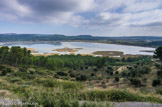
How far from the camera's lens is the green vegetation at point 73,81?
516 cm

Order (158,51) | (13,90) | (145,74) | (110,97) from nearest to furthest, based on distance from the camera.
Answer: (110,97) < (13,90) < (145,74) < (158,51)

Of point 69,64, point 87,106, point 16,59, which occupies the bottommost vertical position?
point 69,64

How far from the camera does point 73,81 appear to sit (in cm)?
1389

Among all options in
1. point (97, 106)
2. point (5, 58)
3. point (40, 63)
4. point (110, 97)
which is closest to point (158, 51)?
point (110, 97)

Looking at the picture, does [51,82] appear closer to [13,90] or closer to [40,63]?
[13,90]

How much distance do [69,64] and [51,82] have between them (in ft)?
104

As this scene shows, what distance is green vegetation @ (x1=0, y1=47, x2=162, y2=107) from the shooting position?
16.9ft

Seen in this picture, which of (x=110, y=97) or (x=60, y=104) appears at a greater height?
(x=60, y=104)

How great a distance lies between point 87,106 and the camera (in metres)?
3.84

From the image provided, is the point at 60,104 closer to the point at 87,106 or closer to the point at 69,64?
the point at 87,106

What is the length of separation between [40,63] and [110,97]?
34.7 meters

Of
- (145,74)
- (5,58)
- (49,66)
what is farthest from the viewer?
(49,66)

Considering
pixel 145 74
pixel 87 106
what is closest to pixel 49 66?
pixel 145 74

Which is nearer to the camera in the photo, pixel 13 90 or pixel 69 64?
pixel 13 90
